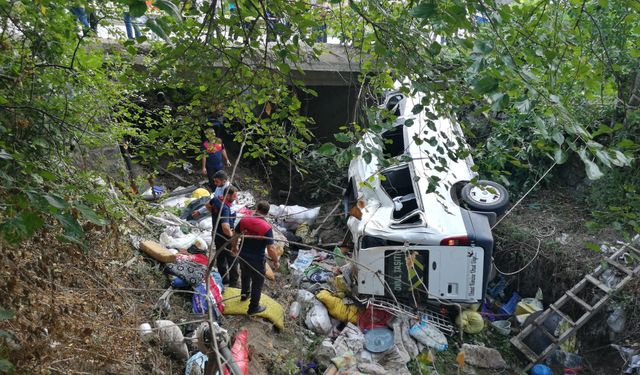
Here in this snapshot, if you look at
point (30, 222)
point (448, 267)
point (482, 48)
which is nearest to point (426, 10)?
point (482, 48)

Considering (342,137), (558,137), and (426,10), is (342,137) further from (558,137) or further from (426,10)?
(558,137)

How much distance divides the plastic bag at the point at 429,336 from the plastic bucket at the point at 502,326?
1120 mm

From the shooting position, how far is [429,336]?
21.8 feet

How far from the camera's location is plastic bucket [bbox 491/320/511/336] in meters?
7.37

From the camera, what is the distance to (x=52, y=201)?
1.87 metres

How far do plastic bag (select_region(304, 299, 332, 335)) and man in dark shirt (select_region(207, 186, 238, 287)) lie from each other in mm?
1035

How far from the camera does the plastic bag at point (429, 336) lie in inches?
261

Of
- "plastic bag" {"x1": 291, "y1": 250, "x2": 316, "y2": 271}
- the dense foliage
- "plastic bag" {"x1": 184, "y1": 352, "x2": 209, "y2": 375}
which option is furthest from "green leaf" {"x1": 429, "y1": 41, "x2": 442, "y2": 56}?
"plastic bag" {"x1": 291, "y1": 250, "x2": 316, "y2": 271}

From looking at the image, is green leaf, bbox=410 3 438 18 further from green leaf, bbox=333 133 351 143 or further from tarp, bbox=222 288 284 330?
tarp, bbox=222 288 284 330

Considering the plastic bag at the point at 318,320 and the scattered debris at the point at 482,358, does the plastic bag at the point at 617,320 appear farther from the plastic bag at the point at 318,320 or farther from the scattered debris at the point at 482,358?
the plastic bag at the point at 318,320

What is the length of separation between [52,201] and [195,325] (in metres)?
3.72

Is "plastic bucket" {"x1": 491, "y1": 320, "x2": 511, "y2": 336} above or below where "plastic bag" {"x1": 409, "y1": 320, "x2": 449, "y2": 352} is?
below

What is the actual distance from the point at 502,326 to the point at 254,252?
156 inches

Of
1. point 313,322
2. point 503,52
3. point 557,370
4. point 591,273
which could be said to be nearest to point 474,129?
point 591,273
